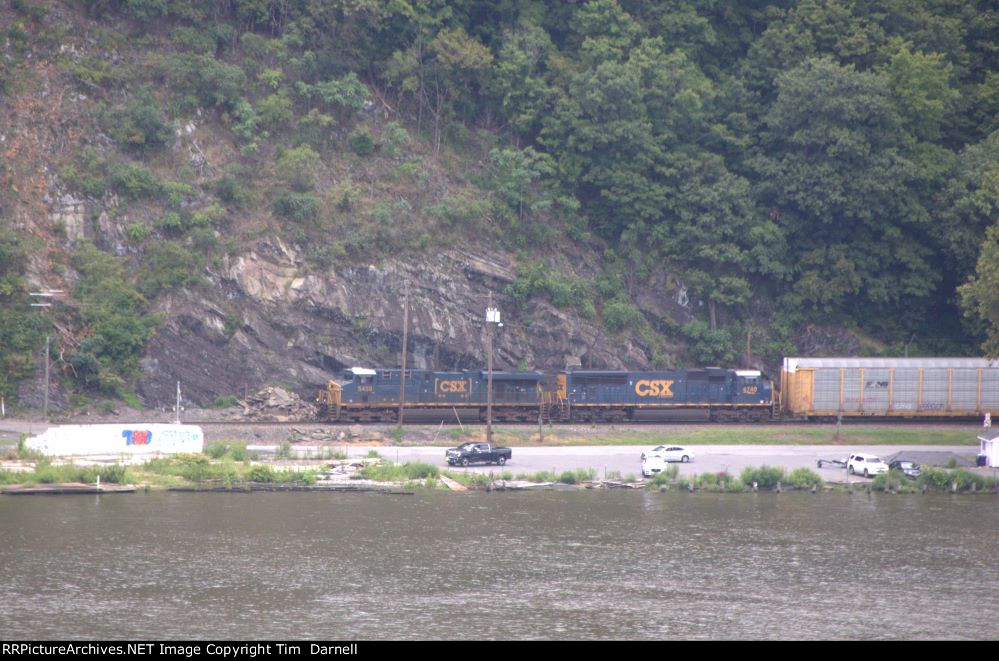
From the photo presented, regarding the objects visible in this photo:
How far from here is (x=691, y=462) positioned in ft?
176

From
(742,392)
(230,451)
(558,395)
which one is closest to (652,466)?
(558,395)

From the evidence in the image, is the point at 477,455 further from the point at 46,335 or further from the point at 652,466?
the point at 46,335

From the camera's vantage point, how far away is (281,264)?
66375 millimetres

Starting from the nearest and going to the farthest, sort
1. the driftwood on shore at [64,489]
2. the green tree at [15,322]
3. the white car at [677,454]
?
1. the driftwood on shore at [64,489]
2. the white car at [677,454]
3. the green tree at [15,322]

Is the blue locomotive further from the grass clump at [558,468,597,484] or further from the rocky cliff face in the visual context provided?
the grass clump at [558,468,597,484]

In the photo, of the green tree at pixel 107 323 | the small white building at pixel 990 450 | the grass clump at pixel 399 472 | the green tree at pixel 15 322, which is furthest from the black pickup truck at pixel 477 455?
the green tree at pixel 15 322

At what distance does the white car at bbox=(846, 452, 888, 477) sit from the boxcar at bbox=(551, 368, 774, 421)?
11.9 metres

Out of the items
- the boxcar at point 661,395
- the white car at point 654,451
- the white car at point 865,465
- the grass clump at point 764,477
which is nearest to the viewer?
the grass clump at point 764,477

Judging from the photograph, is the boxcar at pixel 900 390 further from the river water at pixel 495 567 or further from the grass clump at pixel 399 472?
the grass clump at pixel 399 472

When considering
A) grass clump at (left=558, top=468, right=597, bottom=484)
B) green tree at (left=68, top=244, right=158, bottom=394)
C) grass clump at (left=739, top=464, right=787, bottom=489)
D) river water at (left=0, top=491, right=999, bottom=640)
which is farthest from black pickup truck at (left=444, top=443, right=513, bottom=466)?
green tree at (left=68, top=244, right=158, bottom=394)

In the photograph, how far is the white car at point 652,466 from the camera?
50.9 m

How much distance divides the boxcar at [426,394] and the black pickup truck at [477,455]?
8.93m

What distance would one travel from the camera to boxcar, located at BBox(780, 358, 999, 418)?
63.9m

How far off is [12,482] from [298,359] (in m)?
21.0
